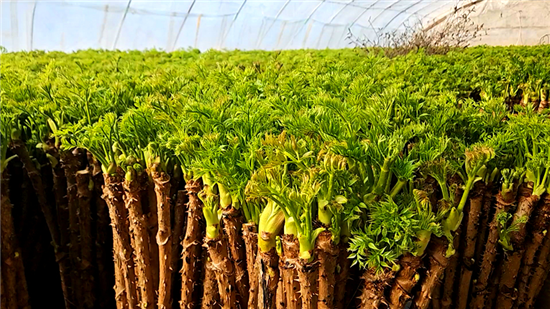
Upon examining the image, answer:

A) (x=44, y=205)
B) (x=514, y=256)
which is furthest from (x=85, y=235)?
(x=514, y=256)

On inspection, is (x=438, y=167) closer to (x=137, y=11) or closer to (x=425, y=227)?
(x=425, y=227)

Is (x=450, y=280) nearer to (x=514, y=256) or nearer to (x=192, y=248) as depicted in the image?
(x=514, y=256)

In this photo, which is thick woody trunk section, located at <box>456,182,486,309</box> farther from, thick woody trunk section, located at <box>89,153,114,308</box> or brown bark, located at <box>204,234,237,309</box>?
thick woody trunk section, located at <box>89,153,114,308</box>

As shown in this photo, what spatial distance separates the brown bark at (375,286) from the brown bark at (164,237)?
0.78 m

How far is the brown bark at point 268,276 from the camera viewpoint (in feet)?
4.30

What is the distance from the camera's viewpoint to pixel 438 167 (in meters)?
1.34

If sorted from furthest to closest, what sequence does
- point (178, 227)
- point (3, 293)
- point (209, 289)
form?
point (3, 293) → point (178, 227) → point (209, 289)

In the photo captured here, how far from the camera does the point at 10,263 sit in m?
1.98

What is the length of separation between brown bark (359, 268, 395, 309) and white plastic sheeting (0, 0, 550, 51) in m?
8.82

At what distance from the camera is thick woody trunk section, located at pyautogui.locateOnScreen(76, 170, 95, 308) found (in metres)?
2.01

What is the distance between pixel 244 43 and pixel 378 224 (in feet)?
39.3

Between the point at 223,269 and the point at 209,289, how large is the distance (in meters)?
0.20

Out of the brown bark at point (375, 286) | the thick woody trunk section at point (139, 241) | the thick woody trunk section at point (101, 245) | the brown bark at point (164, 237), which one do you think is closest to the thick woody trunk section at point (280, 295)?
the brown bark at point (375, 286)

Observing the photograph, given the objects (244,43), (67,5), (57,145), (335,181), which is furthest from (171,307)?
(244,43)
